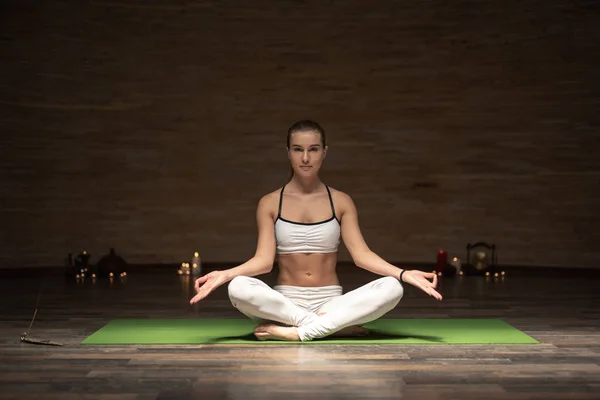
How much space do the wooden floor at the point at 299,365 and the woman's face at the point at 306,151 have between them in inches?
39.3

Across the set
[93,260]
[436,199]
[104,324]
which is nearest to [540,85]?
[436,199]

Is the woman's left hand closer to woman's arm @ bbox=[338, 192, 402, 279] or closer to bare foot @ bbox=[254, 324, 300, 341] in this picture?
woman's arm @ bbox=[338, 192, 402, 279]

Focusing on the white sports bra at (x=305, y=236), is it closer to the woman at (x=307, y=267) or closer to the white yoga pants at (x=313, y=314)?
the woman at (x=307, y=267)

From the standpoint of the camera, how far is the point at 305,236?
462 centimetres

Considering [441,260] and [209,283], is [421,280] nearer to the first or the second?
[209,283]

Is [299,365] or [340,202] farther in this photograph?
[340,202]

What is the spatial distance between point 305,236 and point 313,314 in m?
0.44

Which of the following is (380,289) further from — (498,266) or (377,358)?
(498,266)

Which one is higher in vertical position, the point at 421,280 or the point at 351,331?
the point at 421,280

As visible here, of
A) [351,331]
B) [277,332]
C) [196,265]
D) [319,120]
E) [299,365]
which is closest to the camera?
[299,365]

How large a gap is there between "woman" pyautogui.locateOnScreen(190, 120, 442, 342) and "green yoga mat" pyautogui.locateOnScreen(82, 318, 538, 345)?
13 centimetres

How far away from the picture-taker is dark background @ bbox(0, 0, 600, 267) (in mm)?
8844

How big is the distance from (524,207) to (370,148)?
5.87 feet

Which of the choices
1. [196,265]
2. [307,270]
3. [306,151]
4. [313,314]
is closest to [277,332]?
[313,314]
